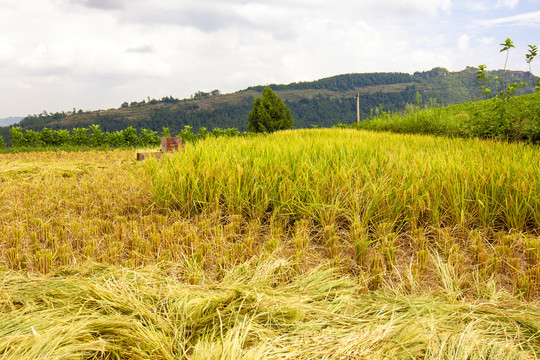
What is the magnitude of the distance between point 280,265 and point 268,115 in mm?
17778

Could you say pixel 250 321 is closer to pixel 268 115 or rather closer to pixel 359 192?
pixel 359 192

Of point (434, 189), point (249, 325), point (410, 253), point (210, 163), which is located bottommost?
point (410, 253)

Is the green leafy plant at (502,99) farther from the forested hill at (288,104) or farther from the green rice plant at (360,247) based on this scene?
the forested hill at (288,104)

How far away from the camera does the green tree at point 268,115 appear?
1880 centimetres

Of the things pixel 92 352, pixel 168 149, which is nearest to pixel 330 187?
pixel 92 352

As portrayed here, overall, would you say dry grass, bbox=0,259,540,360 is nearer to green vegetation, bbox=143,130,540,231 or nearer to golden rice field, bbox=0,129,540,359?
golden rice field, bbox=0,129,540,359

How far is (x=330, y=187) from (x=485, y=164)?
1527 mm

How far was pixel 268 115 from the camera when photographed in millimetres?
18844

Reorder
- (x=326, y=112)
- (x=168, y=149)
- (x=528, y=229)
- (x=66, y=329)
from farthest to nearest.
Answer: (x=326, y=112) < (x=168, y=149) < (x=528, y=229) < (x=66, y=329)

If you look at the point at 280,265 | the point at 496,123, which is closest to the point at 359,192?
the point at 280,265

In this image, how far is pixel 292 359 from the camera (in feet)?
3.32

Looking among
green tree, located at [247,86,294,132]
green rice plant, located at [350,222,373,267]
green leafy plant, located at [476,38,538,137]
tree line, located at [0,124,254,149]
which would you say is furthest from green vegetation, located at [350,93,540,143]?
green tree, located at [247,86,294,132]

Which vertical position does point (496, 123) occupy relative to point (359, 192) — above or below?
above

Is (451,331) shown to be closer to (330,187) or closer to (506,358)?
(506,358)
